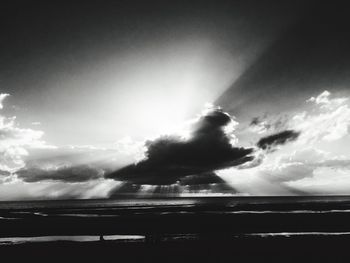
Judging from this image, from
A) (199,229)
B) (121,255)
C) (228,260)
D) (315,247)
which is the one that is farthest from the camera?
(199,229)

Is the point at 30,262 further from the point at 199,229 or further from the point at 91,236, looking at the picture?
the point at 199,229

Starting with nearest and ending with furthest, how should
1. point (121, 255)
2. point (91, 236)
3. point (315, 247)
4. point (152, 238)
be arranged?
point (121, 255) → point (315, 247) → point (152, 238) → point (91, 236)

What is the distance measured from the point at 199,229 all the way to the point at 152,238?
31.4 ft

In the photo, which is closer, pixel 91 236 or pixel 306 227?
pixel 91 236

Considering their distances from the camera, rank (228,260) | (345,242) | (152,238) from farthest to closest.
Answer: (152,238) < (345,242) < (228,260)

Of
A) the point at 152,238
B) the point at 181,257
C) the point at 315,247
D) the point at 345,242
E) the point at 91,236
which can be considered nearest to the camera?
the point at 181,257

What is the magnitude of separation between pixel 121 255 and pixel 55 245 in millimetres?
8489

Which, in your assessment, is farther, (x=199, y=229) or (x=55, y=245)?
(x=199, y=229)

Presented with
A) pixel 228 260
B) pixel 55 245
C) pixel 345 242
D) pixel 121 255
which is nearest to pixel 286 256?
pixel 228 260

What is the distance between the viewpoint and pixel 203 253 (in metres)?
21.2

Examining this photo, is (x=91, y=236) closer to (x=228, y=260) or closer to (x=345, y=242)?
(x=228, y=260)

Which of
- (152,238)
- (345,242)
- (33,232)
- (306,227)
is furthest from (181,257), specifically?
(33,232)

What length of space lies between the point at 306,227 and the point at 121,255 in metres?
25.2

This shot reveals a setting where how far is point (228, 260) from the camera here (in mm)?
18828
